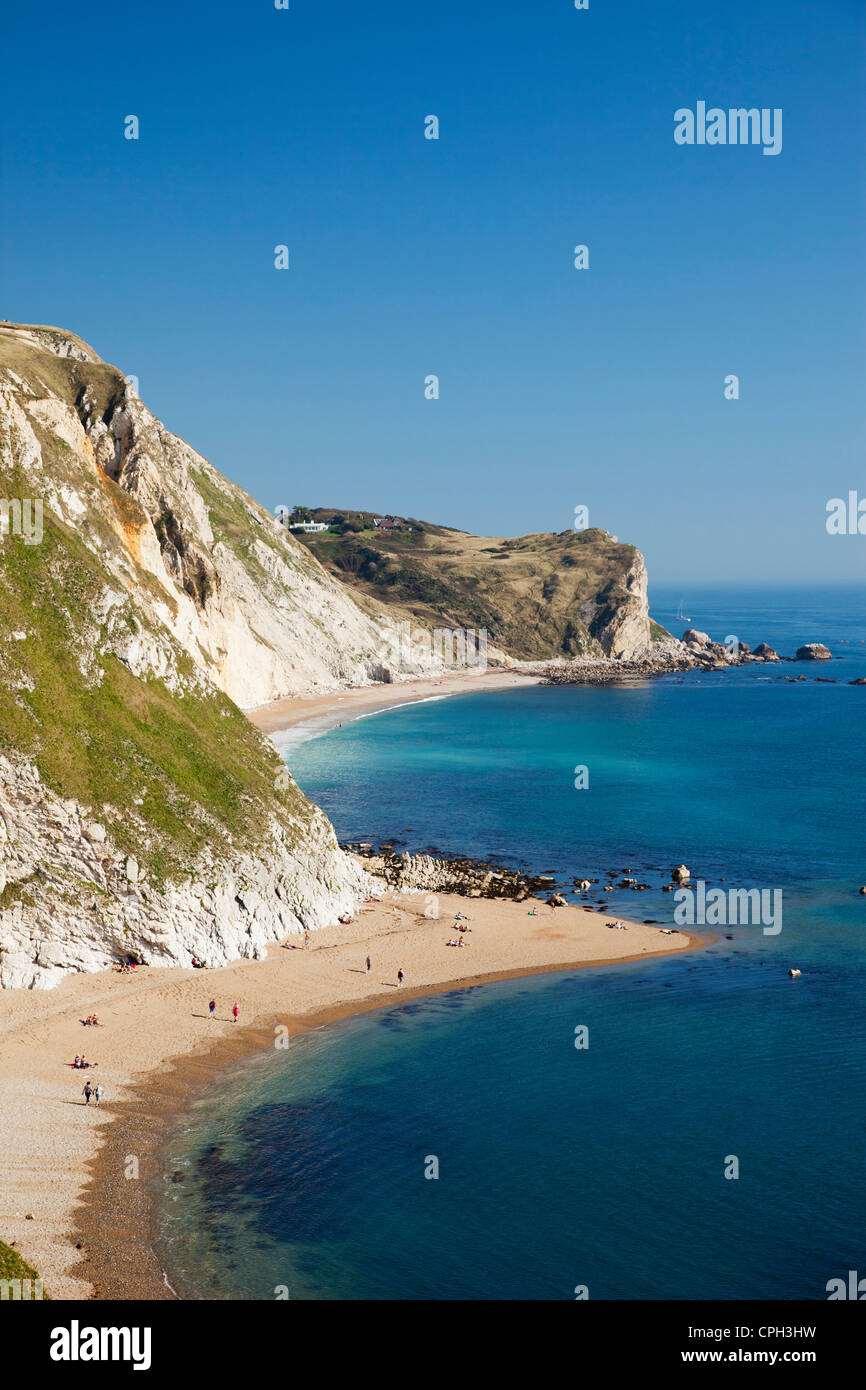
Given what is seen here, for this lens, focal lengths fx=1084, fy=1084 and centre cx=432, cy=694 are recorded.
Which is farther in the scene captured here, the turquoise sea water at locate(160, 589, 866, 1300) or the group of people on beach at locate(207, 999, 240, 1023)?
the group of people on beach at locate(207, 999, 240, 1023)

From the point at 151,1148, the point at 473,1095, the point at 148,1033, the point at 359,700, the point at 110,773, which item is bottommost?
the point at 473,1095

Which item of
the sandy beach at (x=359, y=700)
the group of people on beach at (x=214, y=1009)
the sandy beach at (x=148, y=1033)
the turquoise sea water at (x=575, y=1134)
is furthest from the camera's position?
the sandy beach at (x=359, y=700)

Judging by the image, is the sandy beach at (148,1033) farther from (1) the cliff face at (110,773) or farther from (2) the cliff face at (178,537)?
(2) the cliff face at (178,537)

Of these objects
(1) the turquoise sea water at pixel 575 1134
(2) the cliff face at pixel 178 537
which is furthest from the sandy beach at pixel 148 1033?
(2) the cliff face at pixel 178 537

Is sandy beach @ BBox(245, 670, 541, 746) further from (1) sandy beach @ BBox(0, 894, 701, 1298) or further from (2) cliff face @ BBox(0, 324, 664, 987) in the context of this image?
(1) sandy beach @ BBox(0, 894, 701, 1298)

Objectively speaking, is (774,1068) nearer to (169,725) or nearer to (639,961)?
(639,961)

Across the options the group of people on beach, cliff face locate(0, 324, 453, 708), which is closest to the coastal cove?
the group of people on beach

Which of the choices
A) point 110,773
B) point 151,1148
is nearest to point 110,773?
point 110,773

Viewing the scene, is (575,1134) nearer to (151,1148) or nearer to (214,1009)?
(151,1148)
